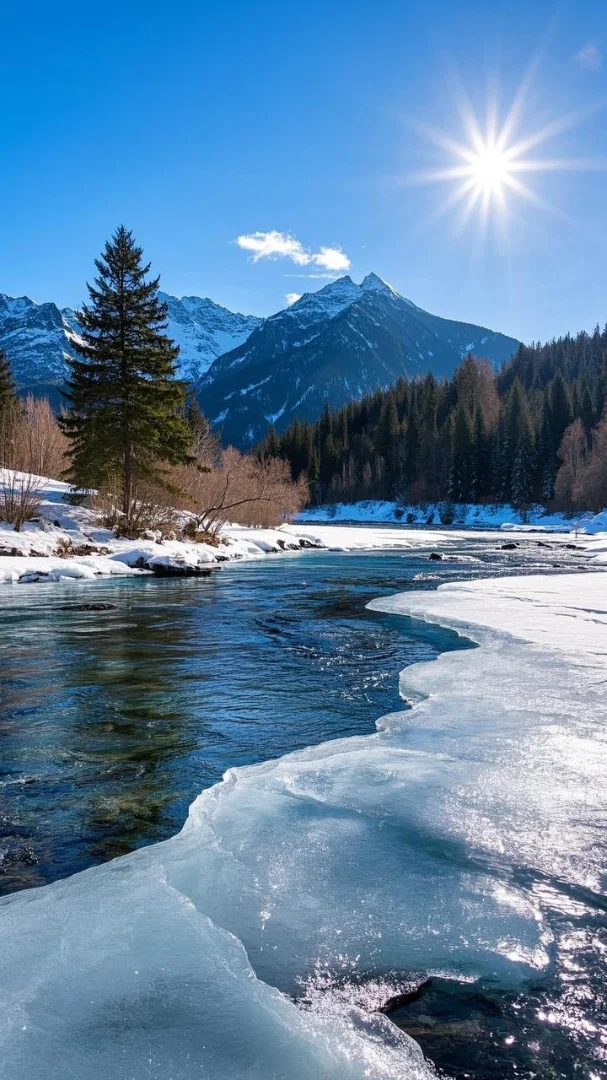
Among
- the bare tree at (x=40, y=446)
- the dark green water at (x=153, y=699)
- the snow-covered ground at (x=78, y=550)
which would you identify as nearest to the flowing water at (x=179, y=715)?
the dark green water at (x=153, y=699)

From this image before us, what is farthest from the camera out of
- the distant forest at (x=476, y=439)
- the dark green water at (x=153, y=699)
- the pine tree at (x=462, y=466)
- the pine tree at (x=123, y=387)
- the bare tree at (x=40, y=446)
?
the pine tree at (x=462, y=466)

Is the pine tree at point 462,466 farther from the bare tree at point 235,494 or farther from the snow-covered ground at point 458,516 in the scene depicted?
the bare tree at point 235,494

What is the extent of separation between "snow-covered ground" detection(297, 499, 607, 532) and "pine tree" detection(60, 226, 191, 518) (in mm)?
44875

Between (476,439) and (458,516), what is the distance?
12.6 meters

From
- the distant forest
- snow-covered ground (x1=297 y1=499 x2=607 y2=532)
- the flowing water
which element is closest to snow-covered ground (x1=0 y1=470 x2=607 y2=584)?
the flowing water

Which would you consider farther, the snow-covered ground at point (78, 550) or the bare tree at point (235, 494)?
the bare tree at point (235, 494)

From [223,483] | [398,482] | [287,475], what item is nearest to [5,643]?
[223,483]

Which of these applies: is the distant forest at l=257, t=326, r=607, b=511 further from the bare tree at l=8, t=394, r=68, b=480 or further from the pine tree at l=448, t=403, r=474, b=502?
the bare tree at l=8, t=394, r=68, b=480

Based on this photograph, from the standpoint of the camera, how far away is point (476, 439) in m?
91.9

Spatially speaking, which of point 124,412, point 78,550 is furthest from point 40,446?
point 78,550

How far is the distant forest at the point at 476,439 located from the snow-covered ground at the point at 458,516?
1.87 metres

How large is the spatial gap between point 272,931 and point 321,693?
4429 mm

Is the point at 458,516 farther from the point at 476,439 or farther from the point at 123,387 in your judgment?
the point at 123,387

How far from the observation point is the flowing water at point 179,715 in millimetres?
2301
